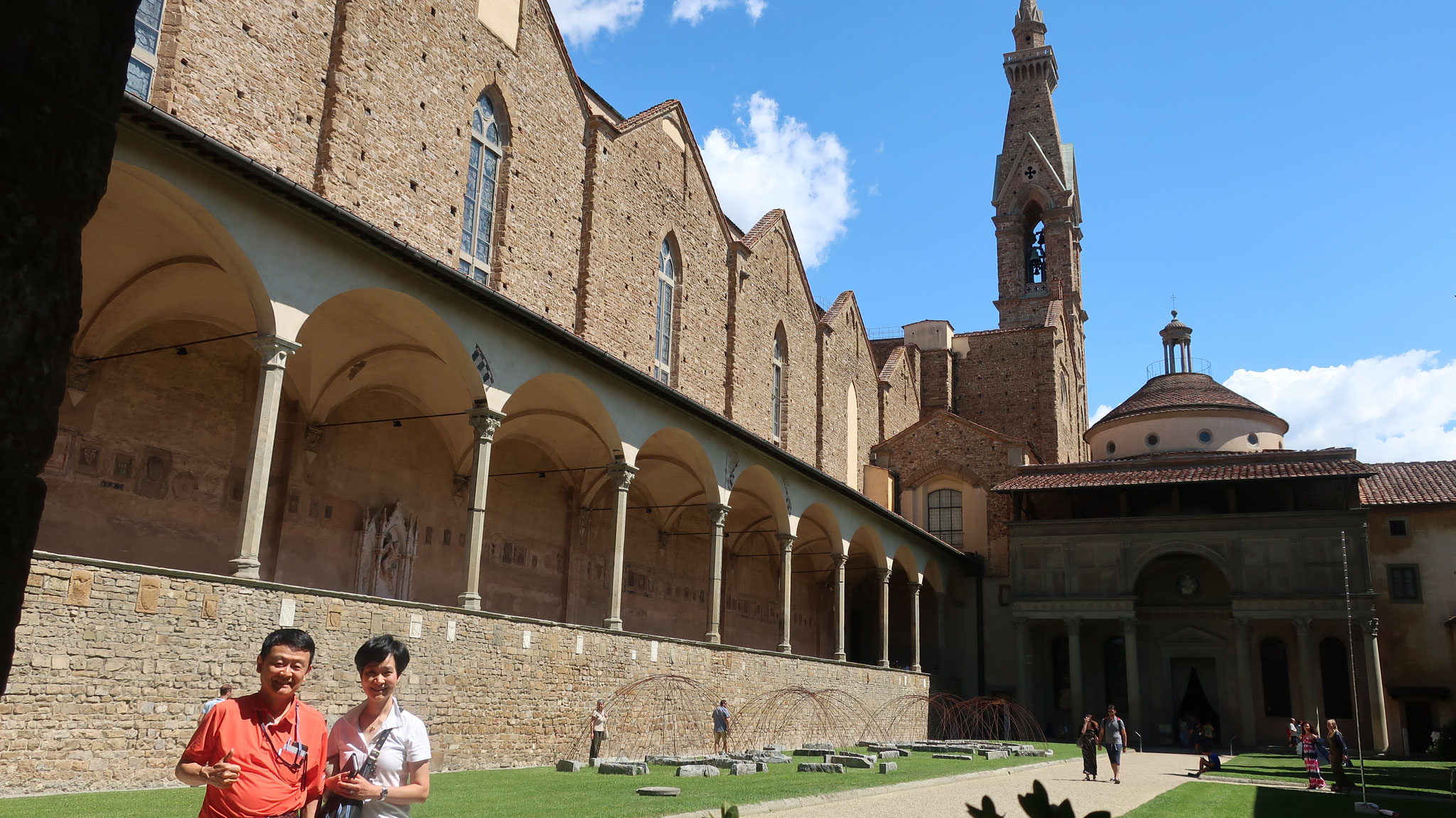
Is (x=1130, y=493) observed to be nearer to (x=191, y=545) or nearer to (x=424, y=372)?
(x=424, y=372)

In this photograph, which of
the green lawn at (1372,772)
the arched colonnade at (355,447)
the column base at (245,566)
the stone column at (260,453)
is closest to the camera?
the column base at (245,566)

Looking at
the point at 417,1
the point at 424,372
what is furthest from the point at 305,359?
the point at 417,1

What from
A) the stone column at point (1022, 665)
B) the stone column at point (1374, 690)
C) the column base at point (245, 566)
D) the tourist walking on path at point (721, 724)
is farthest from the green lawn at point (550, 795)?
the stone column at point (1374, 690)

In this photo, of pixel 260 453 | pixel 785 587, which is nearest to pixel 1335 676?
pixel 785 587

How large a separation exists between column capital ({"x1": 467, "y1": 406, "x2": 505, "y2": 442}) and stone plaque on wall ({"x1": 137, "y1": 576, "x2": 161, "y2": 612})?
5607 mm

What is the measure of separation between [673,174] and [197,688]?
2011cm

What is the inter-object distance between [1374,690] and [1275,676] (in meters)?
3.08

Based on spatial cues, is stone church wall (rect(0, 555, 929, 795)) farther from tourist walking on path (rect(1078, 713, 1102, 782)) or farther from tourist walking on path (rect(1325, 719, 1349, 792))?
tourist walking on path (rect(1325, 719, 1349, 792))

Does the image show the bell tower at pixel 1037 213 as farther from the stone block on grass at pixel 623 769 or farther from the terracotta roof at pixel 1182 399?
the stone block on grass at pixel 623 769

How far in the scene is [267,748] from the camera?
3.90 meters

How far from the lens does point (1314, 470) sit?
2981 cm

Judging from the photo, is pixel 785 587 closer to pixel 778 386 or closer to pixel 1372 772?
pixel 778 386

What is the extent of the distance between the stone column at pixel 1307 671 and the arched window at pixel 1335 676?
50 centimetres

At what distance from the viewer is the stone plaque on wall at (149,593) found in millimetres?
10359
